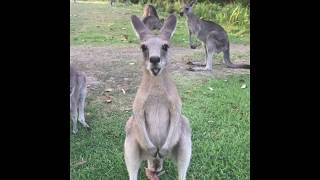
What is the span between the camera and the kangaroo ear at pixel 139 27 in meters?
2.86

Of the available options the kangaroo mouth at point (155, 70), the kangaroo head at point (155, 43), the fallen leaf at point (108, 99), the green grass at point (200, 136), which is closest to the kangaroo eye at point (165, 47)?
the kangaroo head at point (155, 43)

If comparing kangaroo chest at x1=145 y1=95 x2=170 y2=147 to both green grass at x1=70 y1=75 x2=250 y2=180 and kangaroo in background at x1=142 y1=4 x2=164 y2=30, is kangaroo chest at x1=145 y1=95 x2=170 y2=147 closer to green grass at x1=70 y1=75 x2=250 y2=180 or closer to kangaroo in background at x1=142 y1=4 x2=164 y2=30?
green grass at x1=70 y1=75 x2=250 y2=180

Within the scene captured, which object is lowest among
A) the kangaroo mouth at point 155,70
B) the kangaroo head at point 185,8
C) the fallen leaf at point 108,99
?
the fallen leaf at point 108,99

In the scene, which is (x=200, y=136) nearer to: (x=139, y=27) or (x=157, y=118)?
(x=157, y=118)

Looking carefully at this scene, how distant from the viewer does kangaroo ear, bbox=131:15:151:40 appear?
286cm

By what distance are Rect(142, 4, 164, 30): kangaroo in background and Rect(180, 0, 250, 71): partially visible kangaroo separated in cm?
21

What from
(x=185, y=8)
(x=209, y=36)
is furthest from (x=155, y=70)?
(x=209, y=36)

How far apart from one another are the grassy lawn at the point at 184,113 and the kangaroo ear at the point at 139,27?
A: 223mm

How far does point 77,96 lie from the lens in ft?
10.4

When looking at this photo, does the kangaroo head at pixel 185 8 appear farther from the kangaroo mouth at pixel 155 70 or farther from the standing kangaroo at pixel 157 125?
the kangaroo mouth at pixel 155 70

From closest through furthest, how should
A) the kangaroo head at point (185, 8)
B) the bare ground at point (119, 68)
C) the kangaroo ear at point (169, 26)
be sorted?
the kangaroo ear at point (169, 26) → the bare ground at point (119, 68) → the kangaroo head at point (185, 8)
